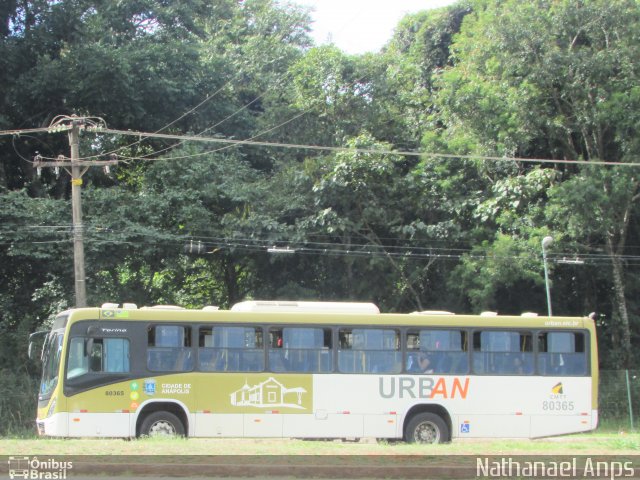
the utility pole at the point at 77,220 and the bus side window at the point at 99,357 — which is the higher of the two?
the utility pole at the point at 77,220

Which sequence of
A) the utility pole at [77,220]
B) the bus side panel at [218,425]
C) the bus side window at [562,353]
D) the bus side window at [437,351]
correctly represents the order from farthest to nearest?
1. the utility pole at [77,220]
2. the bus side window at [562,353]
3. the bus side window at [437,351]
4. the bus side panel at [218,425]

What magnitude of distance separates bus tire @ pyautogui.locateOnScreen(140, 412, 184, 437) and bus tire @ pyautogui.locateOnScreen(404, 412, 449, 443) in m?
5.02

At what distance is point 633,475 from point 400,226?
830 inches

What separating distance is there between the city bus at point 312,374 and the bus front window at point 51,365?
0.05 m

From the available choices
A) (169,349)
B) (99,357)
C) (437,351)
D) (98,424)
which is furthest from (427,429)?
(99,357)

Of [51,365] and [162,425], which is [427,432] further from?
[51,365]

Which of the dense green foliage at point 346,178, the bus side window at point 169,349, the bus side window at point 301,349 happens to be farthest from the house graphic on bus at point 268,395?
the dense green foliage at point 346,178

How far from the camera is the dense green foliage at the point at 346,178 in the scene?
29.4 m

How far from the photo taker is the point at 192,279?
34812 mm

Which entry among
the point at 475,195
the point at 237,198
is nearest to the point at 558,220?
the point at 475,195

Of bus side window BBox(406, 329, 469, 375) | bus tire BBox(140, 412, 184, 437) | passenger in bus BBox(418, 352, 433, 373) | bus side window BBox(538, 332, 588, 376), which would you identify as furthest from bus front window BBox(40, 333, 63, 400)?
bus side window BBox(538, 332, 588, 376)

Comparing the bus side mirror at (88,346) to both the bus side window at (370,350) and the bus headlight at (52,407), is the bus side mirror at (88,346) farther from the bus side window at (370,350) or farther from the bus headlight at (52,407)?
the bus side window at (370,350)

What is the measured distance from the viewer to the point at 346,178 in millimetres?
31594

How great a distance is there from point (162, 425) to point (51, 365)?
2.77 m
